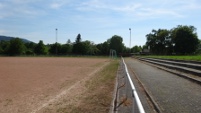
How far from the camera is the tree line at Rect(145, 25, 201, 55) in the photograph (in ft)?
267

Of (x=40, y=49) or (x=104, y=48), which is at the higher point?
(x=104, y=48)

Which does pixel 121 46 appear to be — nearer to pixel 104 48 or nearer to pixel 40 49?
pixel 104 48

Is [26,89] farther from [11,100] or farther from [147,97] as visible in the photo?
[147,97]

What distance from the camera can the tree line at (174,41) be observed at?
81.3 m

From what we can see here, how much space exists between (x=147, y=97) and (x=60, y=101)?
3590 millimetres

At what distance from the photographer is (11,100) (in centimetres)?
1138

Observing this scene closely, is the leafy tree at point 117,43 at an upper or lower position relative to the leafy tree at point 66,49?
upper

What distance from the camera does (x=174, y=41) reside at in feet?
284

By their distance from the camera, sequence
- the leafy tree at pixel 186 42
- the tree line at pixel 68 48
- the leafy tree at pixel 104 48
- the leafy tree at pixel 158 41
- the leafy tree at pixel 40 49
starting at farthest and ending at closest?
the leafy tree at pixel 104 48 < the leafy tree at pixel 40 49 < the tree line at pixel 68 48 < the leafy tree at pixel 158 41 < the leafy tree at pixel 186 42

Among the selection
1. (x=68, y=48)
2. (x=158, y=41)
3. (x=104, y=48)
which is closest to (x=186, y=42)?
(x=158, y=41)

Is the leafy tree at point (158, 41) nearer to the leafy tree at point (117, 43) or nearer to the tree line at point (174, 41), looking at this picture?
the tree line at point (174, 41)

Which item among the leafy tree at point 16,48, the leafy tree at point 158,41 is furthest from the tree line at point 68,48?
the leafy tree at point 158,41

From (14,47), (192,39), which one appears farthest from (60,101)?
(14,47)

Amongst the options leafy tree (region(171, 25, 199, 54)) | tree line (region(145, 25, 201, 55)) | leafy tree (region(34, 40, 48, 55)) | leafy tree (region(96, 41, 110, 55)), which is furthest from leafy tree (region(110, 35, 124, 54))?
leafy tree (region(171, 25, 199, 54))
